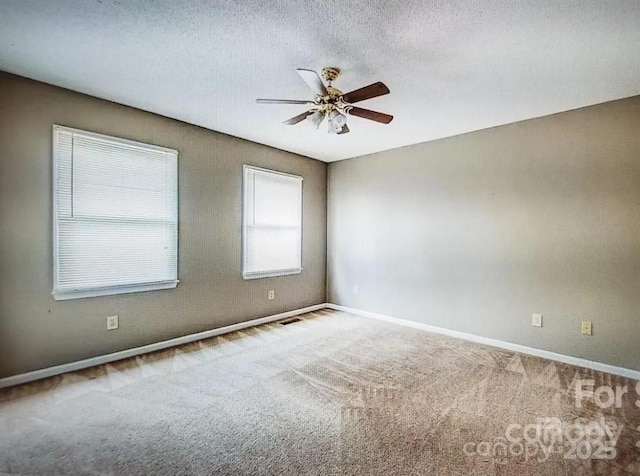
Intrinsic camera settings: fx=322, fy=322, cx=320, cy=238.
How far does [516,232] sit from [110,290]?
431 centimetres

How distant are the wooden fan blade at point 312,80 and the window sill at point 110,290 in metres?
2.59

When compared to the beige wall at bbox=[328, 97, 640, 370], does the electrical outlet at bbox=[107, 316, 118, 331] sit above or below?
below

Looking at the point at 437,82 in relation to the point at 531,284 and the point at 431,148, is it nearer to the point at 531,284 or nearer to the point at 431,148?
the point at 431,148

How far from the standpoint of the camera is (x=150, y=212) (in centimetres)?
342

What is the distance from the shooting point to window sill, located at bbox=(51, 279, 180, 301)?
2.86 metres

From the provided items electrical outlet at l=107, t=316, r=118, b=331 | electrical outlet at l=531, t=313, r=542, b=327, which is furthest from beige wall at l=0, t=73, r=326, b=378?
electrical outlet at l=531, t=313, r=542, b=327

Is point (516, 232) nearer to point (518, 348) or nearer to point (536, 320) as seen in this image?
point (536, 320)

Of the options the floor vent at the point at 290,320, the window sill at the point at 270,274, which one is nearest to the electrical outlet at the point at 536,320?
the floor vent at the point at 290,320

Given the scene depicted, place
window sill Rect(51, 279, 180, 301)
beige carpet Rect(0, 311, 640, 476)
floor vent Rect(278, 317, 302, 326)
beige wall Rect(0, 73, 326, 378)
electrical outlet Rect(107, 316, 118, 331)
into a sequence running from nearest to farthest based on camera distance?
1. beige carpet Rect(0, 311, 640, 476)
2. beige wall Rect(0, 73, 326, 378)
3. window sill Rect(51, 279, 180, 301)
4. electrical outlet Rect(107, 316, 118, 331)
5. floor vent Rect(278, 317, 302, 326)

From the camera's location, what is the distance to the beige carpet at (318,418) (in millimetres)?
1800

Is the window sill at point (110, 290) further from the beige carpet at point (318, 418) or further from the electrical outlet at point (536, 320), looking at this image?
the electrical outlet at point (536, 320)

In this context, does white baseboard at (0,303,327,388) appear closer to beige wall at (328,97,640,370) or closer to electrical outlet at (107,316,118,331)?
electrical outlet at (107,316,118,331)

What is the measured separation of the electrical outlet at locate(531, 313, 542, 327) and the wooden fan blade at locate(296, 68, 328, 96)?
10.4 ft

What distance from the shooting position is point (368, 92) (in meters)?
2.27
